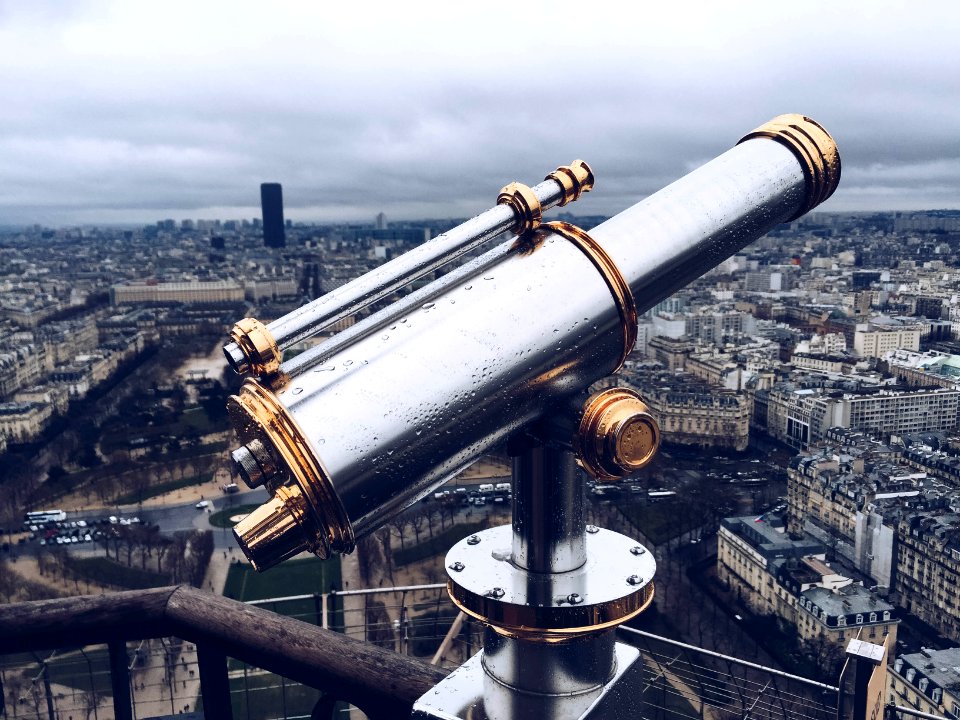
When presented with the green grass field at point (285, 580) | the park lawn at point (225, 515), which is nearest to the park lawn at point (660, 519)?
the green grass field at point (285, 580)

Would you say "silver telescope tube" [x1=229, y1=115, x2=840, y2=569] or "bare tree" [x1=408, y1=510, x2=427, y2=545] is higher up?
"silver telescope tube" [x1=229, y1=115, x2=840, y2=569]

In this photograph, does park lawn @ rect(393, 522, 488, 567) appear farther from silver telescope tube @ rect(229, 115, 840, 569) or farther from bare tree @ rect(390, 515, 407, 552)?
silver telescope tube @ rect(229, 115, 840, 569)

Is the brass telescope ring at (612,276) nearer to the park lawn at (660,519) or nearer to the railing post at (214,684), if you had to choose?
the railing post at (214,684)

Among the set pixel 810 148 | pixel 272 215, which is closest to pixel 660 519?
pixel 810 148

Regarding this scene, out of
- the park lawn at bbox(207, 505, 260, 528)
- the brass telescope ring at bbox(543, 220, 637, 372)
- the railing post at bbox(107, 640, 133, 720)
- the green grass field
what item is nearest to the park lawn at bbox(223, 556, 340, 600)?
the green grass field

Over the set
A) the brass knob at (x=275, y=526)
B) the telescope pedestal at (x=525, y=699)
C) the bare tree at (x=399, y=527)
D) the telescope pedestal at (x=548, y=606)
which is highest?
the brass knob at (x=275, y=526)
